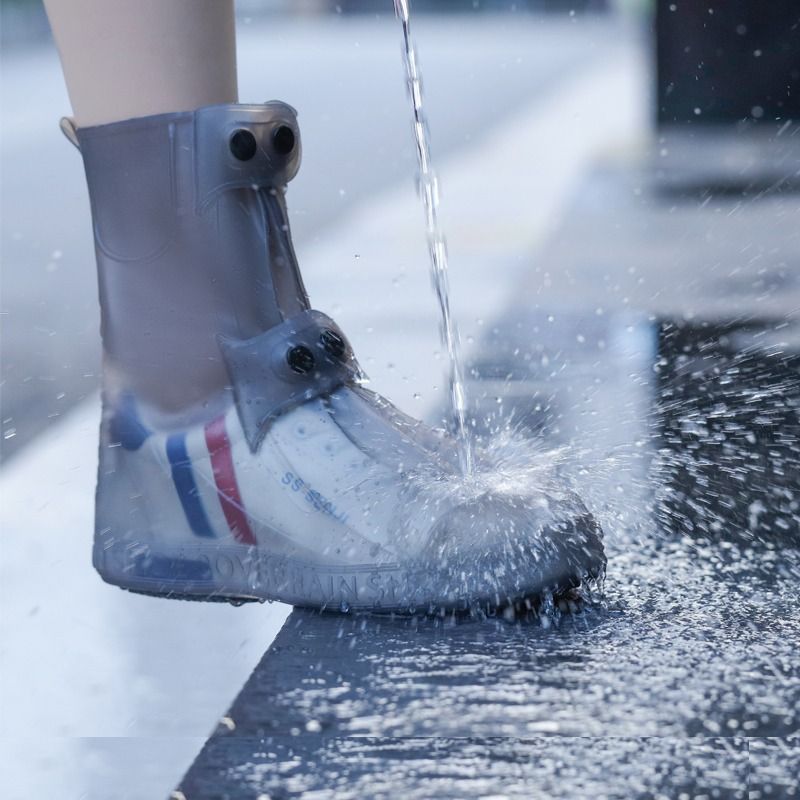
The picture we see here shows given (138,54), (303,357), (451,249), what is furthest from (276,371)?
(451,249)

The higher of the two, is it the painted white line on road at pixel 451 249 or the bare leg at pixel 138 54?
the bare leg at pixel 138 54

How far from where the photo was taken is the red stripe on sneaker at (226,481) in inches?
42.3

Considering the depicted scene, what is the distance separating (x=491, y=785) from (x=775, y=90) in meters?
4.30

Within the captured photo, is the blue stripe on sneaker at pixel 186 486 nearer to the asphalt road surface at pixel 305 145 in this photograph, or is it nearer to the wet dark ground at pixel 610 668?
the wet dark ground at pixel 610 668

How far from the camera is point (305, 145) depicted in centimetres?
473

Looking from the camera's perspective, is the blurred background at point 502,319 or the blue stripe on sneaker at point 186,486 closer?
the blurred background at point 502,319

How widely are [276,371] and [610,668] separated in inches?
13.0

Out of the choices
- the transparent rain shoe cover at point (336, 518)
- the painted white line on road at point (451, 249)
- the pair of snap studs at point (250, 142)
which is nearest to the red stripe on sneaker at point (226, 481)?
the transparent rain shoe cover at point (336, 518)

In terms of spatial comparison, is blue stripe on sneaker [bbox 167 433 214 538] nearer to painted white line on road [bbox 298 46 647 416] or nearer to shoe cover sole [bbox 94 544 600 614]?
shoe cover sole [bbox 94 544 600 614]

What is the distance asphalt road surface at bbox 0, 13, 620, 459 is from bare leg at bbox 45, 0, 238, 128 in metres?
0.62

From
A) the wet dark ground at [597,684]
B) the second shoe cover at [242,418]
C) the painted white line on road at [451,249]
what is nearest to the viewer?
the wet dark ground at [597,684]

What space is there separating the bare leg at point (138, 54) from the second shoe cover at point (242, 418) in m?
0.03

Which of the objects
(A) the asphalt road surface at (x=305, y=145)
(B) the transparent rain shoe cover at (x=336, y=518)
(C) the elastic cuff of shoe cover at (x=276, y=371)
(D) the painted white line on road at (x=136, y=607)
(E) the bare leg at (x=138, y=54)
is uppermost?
(E) the bare leg at (x=138, y=54)

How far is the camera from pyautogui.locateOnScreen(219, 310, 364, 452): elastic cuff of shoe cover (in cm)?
106
